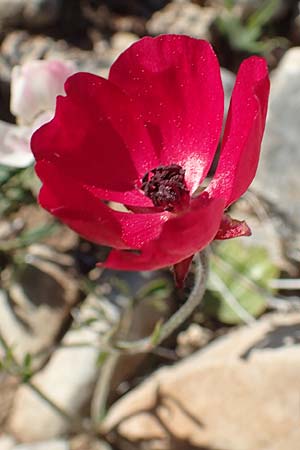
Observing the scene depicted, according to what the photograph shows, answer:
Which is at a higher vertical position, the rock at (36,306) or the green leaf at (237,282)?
the green leaf at (237,282)

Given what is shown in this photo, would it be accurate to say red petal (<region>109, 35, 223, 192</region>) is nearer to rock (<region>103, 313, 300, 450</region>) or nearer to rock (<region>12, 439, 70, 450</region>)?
rock (<region>103, 313, 300, 450</region>)

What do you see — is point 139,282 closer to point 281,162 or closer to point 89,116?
point 281,162

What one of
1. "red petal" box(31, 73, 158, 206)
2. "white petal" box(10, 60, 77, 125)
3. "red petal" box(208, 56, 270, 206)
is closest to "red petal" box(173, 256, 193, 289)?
"red petal" box(208, 56, 270, 206)

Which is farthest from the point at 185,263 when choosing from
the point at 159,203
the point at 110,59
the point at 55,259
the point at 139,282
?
the point at 110,59

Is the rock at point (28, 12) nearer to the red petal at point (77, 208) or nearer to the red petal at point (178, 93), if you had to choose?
the red petal at point (178, 93)

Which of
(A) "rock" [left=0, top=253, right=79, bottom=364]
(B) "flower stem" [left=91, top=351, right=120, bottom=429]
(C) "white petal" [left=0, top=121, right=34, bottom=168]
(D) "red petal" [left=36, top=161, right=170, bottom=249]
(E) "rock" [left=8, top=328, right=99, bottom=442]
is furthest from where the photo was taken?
(A) "rock" [left=0, top=253, right=79, bottom=364]

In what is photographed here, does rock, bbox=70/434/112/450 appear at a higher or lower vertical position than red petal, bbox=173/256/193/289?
lower

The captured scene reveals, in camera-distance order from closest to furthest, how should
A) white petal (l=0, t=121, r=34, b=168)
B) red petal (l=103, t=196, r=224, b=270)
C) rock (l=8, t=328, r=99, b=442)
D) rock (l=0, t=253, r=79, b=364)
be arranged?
red petal (l=103, t=196, r=224, b=270) < white petal (l=0, t=121, r=34, b=168) < rock (l=8, t=328, r=99, b=442) < rock (l=0, t=253, r=79, b=364)

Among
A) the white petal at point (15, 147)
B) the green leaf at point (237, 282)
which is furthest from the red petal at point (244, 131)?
the green leaf at point (237, 282)
